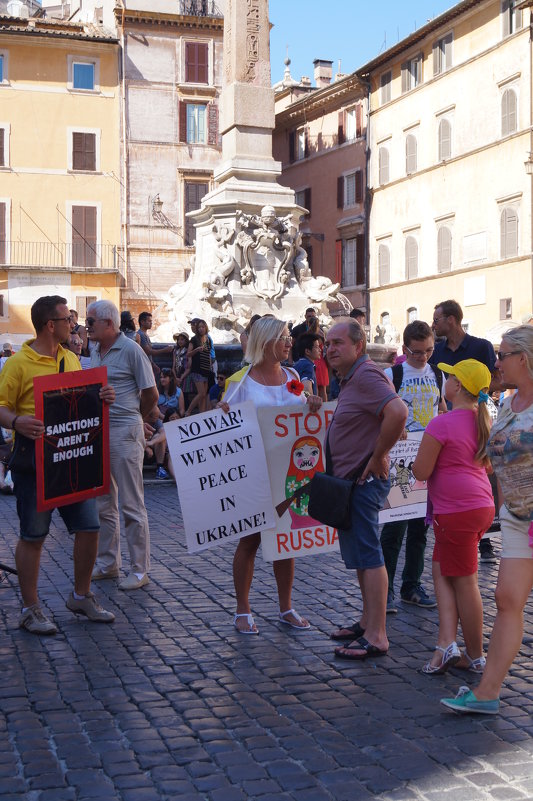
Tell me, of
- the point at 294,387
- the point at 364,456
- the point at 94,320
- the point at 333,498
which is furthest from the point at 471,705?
the point at 94,320

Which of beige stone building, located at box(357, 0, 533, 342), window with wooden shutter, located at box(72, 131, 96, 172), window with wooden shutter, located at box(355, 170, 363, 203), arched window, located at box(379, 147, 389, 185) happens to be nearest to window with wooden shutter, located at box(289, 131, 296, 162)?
window with wooden shutter, located at box(355, 170, 363, 203)

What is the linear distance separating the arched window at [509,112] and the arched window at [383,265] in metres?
8.96

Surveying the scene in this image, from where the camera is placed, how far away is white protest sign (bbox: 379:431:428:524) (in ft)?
23.3

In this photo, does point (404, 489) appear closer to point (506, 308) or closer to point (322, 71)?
point (506, 308)

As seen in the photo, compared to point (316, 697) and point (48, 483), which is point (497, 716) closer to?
point (316, 697)

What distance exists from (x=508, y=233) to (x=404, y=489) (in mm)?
30425

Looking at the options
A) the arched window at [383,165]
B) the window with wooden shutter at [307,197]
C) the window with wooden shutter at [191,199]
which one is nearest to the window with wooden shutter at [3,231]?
the window with wooden shutter at [191,199]

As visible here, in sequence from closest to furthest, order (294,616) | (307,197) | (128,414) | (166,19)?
(294,616) < (128,414) < (166,19) < (307,197)

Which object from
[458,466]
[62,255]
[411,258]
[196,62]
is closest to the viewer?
[458,466]

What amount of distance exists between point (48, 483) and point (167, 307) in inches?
606

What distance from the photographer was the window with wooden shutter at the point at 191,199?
45.5 metres

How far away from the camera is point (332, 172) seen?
160ft

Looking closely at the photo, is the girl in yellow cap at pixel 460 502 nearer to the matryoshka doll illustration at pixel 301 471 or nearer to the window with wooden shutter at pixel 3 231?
the matryoshka doll illustration at pixel 301 471

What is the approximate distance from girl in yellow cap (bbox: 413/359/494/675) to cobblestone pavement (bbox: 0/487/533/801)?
0.76 ft
